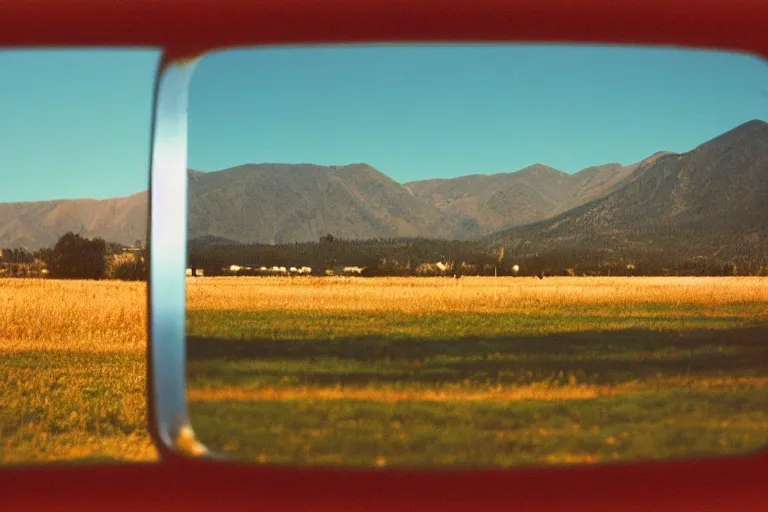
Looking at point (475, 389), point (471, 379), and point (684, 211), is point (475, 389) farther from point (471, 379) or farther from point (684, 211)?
point (684, 211)

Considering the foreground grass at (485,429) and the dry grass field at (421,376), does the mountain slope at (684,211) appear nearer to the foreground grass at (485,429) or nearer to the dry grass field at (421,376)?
the dry grass field at (421,376)

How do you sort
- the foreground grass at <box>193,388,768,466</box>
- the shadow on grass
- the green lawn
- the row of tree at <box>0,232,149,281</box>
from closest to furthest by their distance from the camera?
the foreground grass at <box>193,388,768,466</box>, the green lawn, the shadow on grass, the row of tree at <box>0,232,149,281</box>

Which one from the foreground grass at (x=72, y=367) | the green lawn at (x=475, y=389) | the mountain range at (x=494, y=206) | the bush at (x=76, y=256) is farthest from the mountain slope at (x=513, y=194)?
the bush at (x=76, y=256)

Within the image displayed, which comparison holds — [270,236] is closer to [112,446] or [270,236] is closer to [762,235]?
[112,446]

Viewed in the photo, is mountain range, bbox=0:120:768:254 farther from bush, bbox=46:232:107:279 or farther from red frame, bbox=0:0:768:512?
red frame, bbox=0:0:768:512

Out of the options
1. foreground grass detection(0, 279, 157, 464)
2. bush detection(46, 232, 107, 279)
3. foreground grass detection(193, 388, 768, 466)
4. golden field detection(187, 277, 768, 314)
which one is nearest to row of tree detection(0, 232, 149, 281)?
bush detection(46, 232, 107, 279)

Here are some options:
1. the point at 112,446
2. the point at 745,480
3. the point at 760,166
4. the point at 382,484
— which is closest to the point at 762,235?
the point at 760,166
